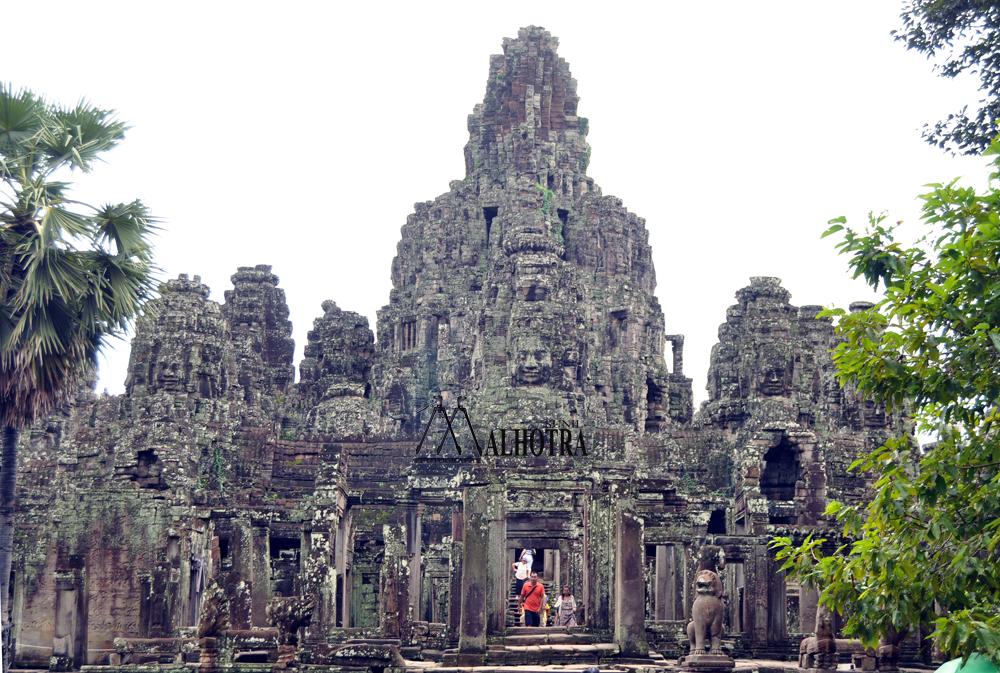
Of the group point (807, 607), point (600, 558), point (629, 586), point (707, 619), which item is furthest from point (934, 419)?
point (807, 607)

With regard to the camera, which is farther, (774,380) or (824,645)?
(774,380)

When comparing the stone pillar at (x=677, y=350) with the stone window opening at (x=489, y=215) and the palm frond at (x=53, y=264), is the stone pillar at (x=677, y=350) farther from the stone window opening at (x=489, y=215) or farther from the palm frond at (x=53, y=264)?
the palm frond at (x=53, y=264)

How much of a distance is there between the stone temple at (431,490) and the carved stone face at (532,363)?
80 mm

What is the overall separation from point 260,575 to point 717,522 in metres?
12.0

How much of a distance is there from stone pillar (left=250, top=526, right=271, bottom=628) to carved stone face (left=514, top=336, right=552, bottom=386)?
6.78m

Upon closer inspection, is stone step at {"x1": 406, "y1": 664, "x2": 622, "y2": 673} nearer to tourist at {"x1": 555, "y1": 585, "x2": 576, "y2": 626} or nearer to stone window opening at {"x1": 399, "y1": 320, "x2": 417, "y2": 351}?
tourist at {"x1": 555, "y1": 585, "x2": 576, "y2": 626}

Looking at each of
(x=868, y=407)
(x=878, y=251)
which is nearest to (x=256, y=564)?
(x=868, y=407)

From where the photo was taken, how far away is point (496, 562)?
22.8 meters

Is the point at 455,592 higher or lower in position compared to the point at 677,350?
lower

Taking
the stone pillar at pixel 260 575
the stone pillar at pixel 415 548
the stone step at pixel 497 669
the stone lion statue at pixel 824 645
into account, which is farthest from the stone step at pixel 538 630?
the stone pillar at pixel 260 575

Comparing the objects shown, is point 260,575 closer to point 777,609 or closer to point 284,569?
point 284,569

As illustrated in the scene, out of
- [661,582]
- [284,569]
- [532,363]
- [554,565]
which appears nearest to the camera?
[532,363]

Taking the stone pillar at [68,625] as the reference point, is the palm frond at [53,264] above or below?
above

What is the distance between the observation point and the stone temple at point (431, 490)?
23.3m
